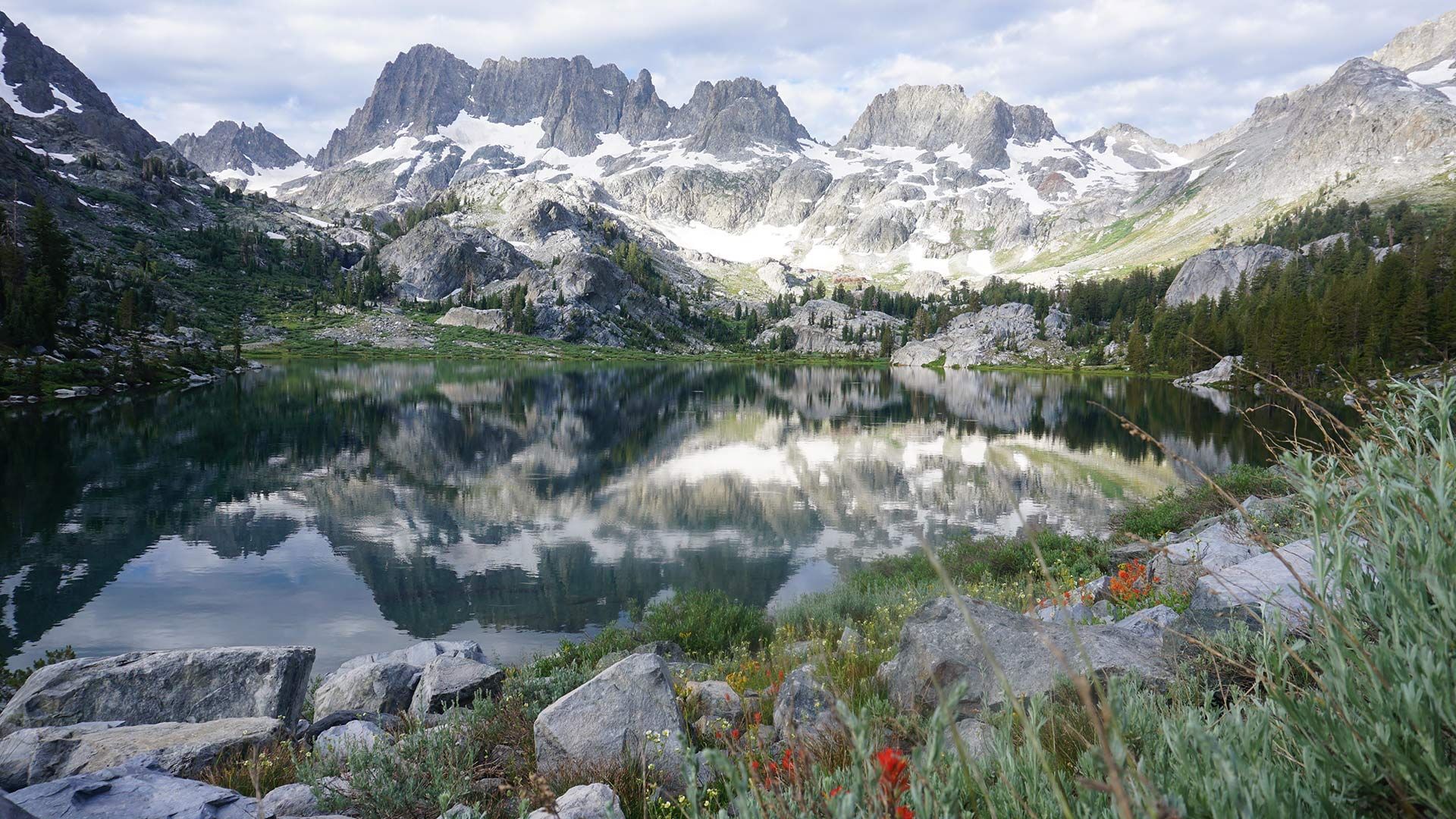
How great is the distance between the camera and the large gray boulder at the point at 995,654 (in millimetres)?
6570

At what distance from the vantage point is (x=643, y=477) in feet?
111

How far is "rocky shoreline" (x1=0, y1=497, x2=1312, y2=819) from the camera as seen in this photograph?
17.5ft

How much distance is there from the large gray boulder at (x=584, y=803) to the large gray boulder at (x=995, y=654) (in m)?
3.06

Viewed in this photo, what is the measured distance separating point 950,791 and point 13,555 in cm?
2771

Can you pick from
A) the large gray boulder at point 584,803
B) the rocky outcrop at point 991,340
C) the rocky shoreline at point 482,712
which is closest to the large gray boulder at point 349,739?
the rocky shoreline at point 482,712

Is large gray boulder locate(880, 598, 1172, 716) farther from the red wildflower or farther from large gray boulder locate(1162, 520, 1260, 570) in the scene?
large gray boulder locate(1162, 520, 1260, 570)

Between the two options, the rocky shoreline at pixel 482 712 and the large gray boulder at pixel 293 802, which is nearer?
the rocky shoreline at pixel 482 712

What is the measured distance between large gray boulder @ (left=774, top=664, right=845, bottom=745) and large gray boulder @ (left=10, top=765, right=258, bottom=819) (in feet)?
13.8

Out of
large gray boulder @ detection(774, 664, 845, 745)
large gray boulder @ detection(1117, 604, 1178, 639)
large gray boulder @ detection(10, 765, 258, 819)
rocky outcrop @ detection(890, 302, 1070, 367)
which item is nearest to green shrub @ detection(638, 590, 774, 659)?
large gray boulder @ detection(774, 664, 845, 745)

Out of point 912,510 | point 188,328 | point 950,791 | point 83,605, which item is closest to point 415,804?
point 950,791

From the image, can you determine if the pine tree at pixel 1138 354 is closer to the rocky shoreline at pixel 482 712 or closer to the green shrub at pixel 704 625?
the green shrub at pixel 704 625

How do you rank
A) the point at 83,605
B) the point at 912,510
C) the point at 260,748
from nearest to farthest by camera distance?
the point at 260,748
the point at 83,605
the point at 912,510

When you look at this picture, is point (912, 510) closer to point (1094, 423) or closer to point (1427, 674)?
point (1427, 674)

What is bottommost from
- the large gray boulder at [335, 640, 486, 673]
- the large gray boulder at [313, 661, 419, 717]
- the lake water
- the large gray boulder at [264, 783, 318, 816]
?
the lake water
